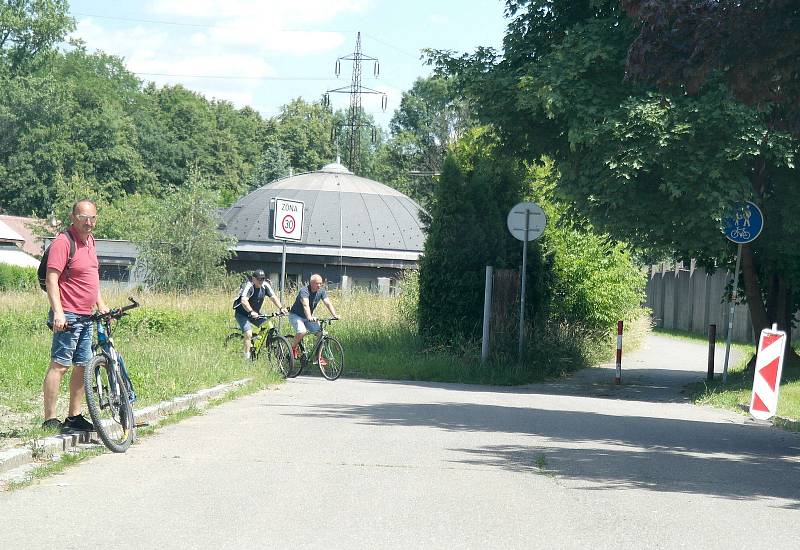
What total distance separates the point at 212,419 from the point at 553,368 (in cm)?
1112

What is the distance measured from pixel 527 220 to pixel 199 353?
6364 millimetres

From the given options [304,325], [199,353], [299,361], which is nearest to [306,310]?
[304,325]

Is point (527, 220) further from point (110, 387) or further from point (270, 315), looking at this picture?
point (110, 387)

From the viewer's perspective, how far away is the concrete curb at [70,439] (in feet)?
27.0

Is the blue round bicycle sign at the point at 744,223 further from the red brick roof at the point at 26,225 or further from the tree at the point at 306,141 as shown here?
the tree at the point at 306,141

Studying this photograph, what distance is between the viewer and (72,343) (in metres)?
9.32

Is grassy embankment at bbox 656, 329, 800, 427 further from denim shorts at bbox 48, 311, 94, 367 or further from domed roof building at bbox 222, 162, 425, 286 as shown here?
domed roof building at bbox 222, 162, 425, 286

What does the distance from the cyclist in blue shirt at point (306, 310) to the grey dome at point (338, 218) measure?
106ft

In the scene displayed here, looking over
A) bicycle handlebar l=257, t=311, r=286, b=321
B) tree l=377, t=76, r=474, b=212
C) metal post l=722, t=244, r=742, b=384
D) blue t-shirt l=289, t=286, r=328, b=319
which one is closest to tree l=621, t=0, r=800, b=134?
metal post l=722, t=244, r=742, b=384

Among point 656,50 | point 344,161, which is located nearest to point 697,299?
point 656,50

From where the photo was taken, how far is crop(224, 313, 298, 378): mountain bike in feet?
61.8

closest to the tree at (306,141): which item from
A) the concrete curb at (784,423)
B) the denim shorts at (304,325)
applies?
the denim shorts at (304,325)

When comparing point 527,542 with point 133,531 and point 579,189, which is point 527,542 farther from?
point 579,189

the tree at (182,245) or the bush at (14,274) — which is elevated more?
the tree at (182,245)
